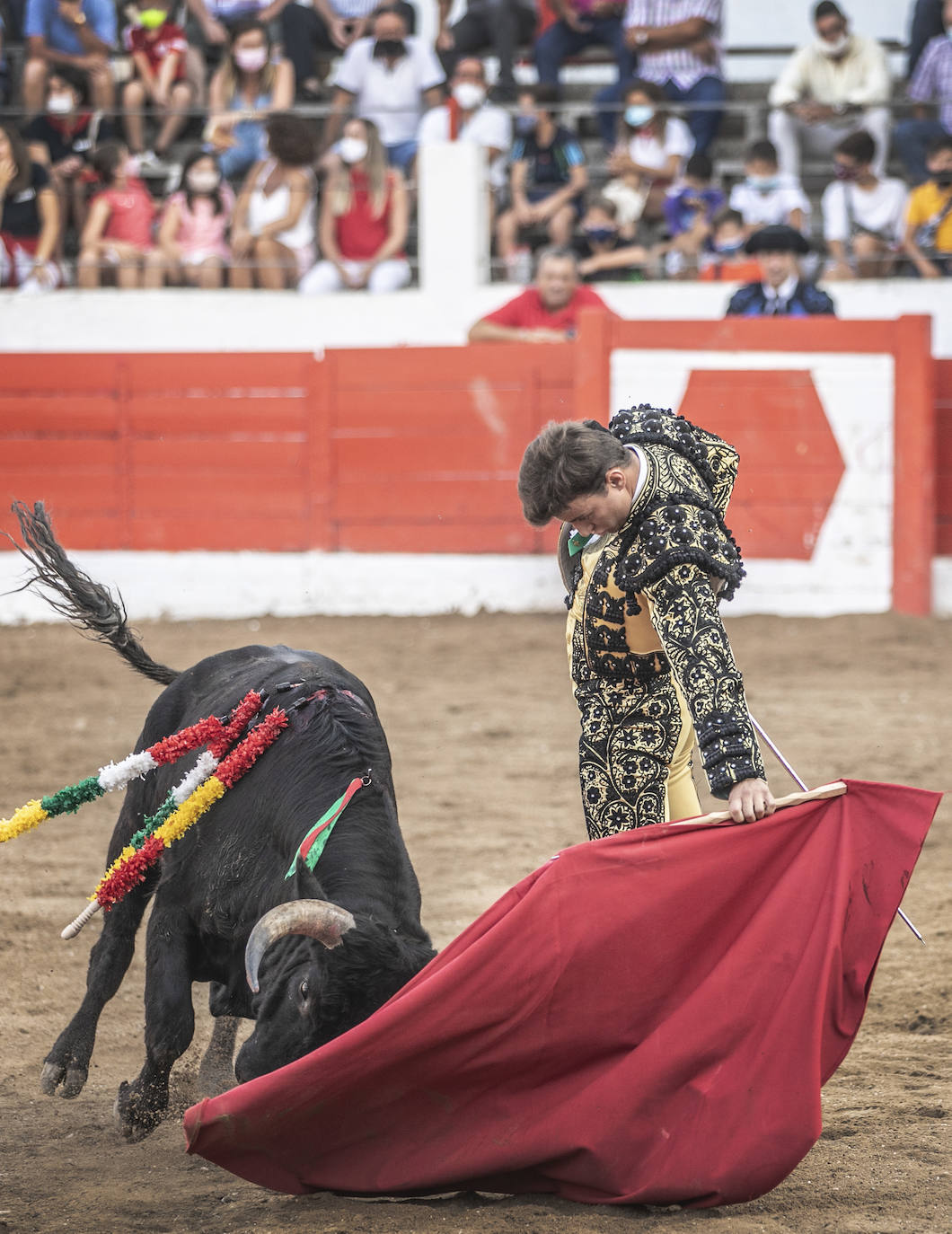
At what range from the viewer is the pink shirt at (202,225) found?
345 inches

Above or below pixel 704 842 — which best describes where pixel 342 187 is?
above

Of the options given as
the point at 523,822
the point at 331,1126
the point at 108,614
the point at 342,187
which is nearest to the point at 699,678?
the point at 331,1126

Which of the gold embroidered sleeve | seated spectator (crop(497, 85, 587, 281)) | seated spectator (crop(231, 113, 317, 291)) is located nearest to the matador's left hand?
the gold embroidered sleeve

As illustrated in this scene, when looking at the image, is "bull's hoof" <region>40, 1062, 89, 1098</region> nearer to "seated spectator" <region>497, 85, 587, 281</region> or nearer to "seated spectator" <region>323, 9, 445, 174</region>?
"seated spectator" <region>497, 85, 587, 281</region>

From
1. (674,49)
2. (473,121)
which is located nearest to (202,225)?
(473,121)

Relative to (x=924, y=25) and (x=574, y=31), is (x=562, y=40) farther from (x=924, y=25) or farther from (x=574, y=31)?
(x=924, y=25)

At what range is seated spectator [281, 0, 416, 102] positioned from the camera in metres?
9.50

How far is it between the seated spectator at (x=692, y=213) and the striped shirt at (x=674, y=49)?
85 cm

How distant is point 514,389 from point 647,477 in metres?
5.66

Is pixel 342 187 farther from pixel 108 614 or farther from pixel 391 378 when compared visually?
pixel 108 614

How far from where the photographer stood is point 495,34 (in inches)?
368

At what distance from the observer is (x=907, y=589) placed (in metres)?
7.59

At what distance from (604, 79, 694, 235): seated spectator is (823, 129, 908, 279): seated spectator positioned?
89 centimetres

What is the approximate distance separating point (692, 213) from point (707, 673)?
662 cm
